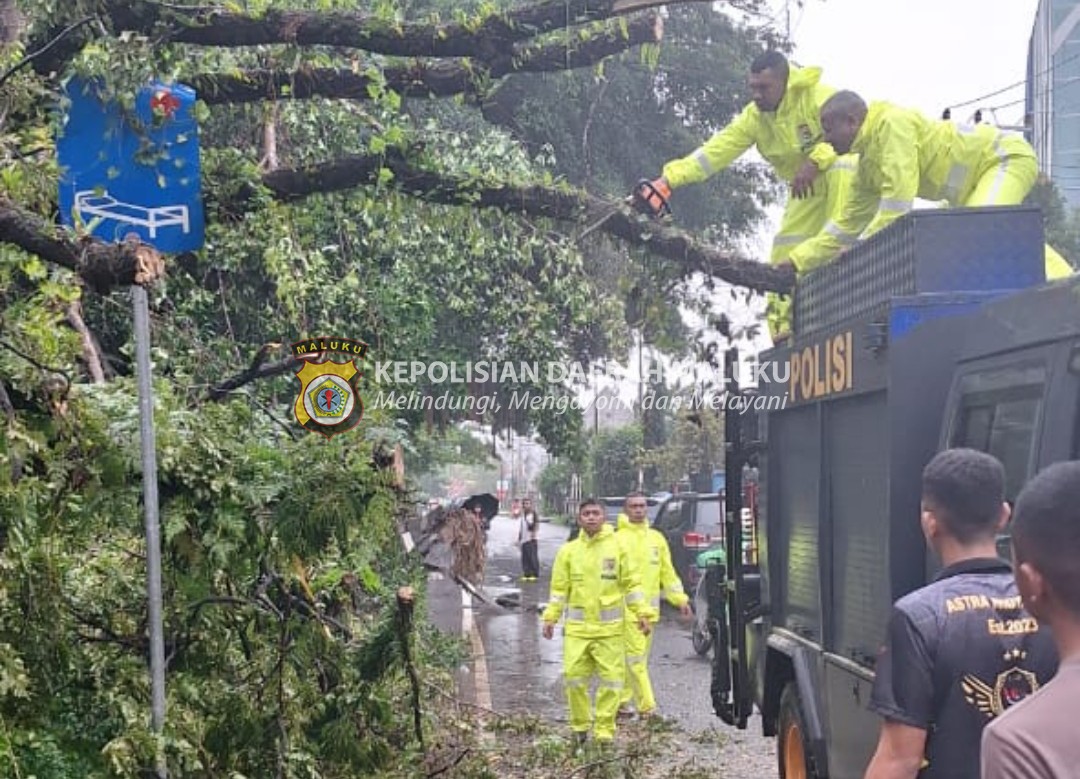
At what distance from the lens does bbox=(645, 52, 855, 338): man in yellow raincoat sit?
24.0 feet

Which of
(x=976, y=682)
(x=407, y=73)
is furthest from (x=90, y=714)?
(x=407, y=73)

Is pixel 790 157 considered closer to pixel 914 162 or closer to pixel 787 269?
pixel 787 269

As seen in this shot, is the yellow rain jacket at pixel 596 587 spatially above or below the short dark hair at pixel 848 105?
below

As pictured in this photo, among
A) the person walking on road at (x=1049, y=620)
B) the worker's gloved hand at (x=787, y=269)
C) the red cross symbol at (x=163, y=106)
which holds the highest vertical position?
the red cross symbol at (x=163, y=106)

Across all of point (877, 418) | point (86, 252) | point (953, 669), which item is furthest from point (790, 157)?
point (953, 669)

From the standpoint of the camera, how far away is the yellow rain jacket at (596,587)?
954 centimetres

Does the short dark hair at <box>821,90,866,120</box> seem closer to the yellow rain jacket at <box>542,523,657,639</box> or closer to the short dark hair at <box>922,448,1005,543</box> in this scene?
the short dark hair at <box>922,448,1005,543</box>

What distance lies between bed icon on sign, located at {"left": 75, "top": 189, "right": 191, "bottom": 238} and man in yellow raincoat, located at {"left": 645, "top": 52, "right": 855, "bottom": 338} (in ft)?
10.8

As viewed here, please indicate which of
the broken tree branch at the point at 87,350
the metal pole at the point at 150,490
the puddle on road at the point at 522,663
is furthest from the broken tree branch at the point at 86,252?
the puddle on road at the point at 522,663

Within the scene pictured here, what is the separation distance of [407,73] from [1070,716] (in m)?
6.61

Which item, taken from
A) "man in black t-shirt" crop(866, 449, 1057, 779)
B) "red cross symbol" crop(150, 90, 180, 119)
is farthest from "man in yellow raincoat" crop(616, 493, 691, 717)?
"man in black t-shirt" crop(866, 449, 1057, 779)

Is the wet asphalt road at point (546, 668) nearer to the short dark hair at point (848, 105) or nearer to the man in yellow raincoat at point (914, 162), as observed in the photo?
the man in yellow raincoat at point (914, 162)

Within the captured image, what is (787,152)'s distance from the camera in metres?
7.59

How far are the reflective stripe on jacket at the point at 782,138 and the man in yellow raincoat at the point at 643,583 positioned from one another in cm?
313
